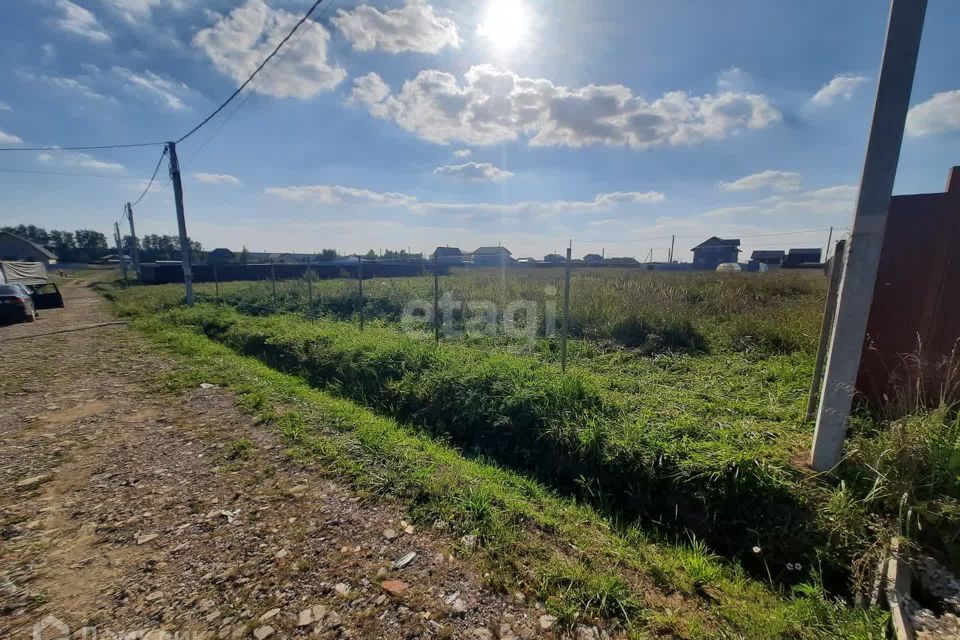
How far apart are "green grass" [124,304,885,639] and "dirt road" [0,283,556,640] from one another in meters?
0.19

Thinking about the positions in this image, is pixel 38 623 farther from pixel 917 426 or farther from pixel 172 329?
pixel 172 329

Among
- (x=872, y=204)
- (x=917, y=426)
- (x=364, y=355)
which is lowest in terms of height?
(x=364, y=355)

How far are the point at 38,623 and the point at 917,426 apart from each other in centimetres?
519

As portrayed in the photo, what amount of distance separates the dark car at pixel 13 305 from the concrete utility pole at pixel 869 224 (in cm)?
1804

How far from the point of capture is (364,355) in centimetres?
602

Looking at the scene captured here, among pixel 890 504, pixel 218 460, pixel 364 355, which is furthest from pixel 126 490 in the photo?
pixel 890 504

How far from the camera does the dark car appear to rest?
10.8m

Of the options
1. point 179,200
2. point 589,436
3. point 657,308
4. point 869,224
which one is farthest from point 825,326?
point 179,200

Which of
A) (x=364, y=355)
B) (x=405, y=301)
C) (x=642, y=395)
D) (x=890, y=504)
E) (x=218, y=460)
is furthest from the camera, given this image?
(x=405, y=301)

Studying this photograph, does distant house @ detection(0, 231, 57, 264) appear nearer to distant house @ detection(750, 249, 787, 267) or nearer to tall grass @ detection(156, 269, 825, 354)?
tall grass @ detection(156, 269, 825, 354)

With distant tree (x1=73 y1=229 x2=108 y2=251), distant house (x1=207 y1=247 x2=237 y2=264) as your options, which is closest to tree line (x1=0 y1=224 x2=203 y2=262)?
distant tree (x1=73 y1=229 x2=108 y2=251)

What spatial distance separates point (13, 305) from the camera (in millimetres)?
10906

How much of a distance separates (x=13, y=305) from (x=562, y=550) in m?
16.6

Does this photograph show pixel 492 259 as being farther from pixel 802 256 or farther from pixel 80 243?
pixel 80 243
